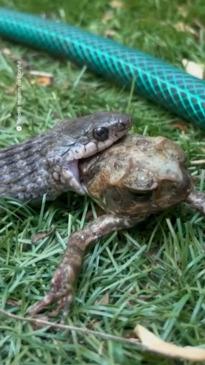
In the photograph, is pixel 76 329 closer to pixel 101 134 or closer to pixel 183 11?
pixel 101 134

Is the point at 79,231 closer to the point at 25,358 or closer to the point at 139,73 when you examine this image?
the point at 25,358

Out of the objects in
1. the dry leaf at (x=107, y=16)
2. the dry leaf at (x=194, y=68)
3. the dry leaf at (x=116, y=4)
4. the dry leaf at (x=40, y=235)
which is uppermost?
the dry leaf at (x=116, y=4)

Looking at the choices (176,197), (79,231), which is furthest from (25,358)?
(176,197)

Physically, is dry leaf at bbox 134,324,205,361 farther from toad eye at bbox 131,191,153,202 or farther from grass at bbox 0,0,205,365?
toad eye at bbox 131,191,153,202

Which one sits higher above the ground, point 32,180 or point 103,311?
point 32,180

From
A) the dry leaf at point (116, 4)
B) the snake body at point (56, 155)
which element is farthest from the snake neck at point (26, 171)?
the dry leaf at point (116, 4)

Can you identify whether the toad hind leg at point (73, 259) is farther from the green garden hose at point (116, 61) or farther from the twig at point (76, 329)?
the green garden hose at point (116, 61)

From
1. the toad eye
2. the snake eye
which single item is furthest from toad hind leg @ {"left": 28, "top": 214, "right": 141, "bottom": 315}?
the snake eye
